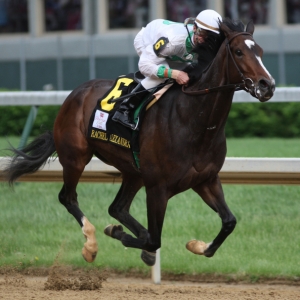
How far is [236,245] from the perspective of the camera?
7016 millimetres

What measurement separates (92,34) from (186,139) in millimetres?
12869

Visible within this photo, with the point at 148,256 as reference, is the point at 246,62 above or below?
above

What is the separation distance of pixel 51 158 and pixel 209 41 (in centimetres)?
233

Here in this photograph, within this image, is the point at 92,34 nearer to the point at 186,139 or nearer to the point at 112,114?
the point at 112,114

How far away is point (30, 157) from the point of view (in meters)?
6.44

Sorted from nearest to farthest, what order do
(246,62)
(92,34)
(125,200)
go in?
(246,62) < (125,200) < (92,34)

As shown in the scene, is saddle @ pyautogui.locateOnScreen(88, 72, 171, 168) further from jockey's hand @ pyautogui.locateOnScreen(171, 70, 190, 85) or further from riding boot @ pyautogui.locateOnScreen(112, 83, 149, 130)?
jockey's hand @ pyautogui.locateOnScreen(171, 70, 190, 85)

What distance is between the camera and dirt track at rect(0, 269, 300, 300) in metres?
5.56

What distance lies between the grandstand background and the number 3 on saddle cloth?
10.1m

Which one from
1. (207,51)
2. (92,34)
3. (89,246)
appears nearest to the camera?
(207,51)

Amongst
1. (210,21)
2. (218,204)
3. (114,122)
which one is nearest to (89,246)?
(114,122)

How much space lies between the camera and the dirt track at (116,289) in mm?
5559

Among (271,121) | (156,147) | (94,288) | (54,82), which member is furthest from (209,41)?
(54,82)

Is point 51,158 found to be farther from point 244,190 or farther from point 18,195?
point 244,190
